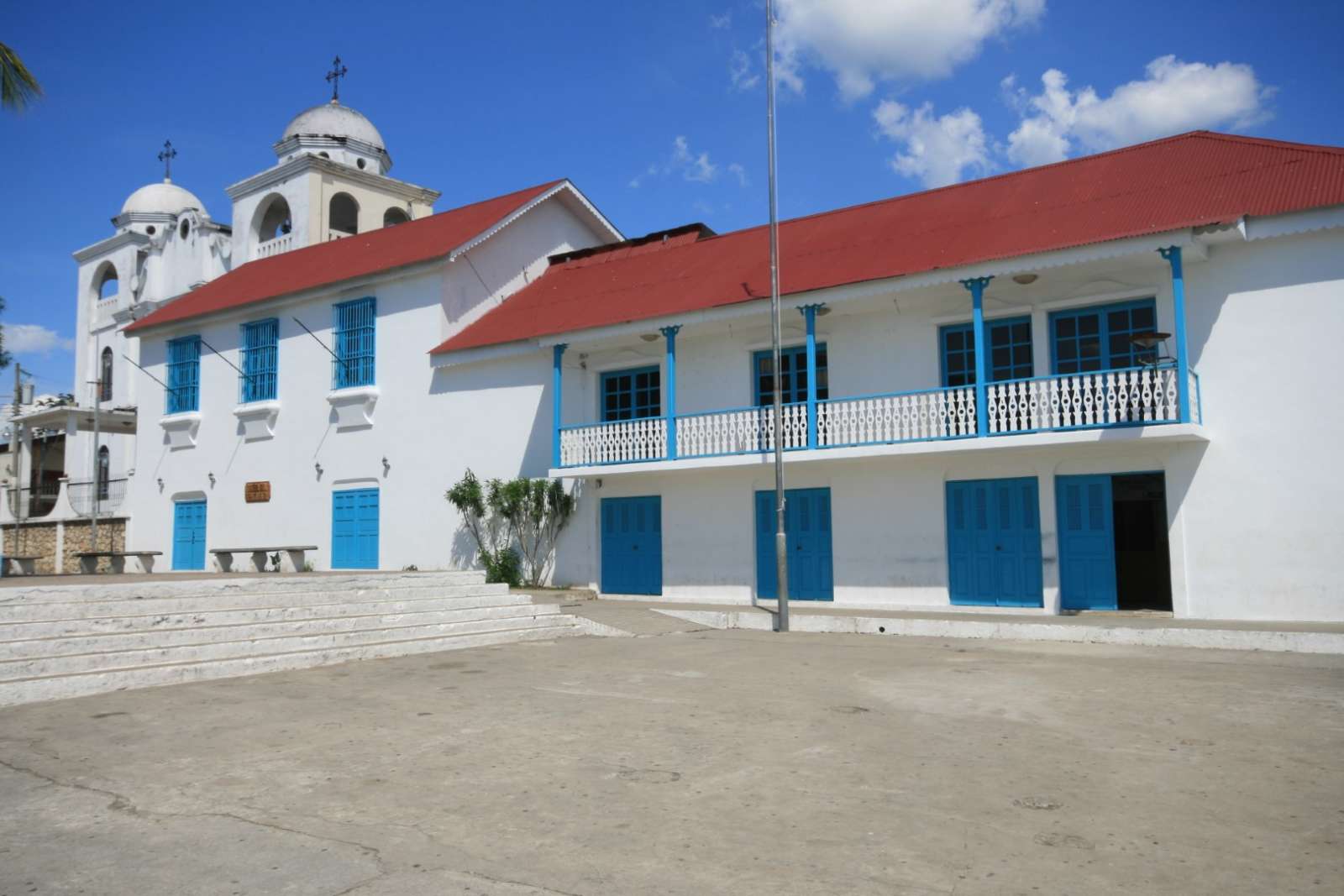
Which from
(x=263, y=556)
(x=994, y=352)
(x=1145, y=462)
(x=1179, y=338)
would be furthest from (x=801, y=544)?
(x=263, y=556)

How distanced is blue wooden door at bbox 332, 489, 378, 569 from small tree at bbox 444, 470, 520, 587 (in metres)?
2.39

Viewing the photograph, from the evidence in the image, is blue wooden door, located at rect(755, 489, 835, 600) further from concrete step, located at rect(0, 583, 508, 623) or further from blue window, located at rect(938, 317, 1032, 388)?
concrete step, located at rect(0, 583, 508, 623)

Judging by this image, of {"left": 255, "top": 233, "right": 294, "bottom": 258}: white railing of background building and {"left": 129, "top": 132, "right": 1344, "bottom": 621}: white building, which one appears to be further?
{"left": 255, "top": 233, "right": 294, "bottom": 258}: white railing of background building

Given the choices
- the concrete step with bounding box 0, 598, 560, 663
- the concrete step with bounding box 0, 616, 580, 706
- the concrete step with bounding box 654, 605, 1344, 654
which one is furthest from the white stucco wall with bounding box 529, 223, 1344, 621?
the concrete step with bounding box 0, 616, 580, 706

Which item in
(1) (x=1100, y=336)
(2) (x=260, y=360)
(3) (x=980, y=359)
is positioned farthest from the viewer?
(2) (x=260, y=360)

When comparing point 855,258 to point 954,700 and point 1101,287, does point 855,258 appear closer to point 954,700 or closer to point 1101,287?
point 1101,287

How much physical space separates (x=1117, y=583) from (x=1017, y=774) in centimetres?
948

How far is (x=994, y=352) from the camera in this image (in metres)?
15.1

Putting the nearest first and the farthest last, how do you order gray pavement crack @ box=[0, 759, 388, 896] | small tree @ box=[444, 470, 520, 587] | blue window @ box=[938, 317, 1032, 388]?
gray pavement crack @ box=[0, 759, 388, 896]
blue window @ box=[938, 317, 1032, 388]
small tree @ box=[444, 470, 520, 587]

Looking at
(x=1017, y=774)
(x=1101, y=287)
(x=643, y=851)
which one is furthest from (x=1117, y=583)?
(x=643, y=851)

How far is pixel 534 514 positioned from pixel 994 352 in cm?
850

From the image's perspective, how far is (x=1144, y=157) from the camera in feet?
51.3

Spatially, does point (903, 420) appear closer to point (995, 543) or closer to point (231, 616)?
point (995, 543)

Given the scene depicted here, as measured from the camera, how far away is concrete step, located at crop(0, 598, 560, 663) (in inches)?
346
